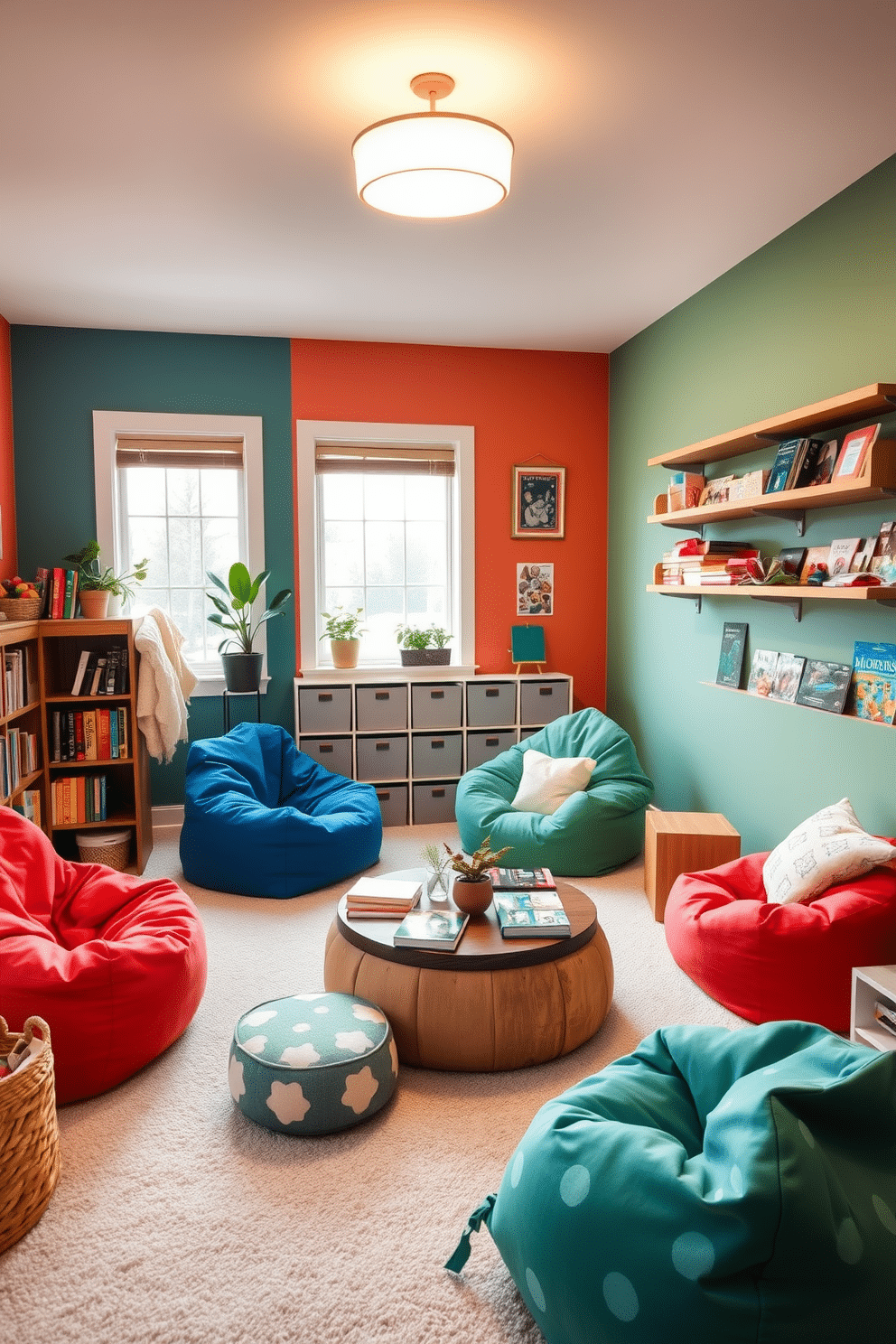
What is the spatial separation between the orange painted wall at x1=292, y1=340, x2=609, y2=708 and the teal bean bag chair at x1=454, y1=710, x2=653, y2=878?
37.3 inches

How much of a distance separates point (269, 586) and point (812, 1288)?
14.1 feet

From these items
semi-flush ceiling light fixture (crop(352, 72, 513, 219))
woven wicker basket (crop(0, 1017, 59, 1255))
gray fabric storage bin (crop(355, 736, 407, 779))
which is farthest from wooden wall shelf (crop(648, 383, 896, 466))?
woven wicker basket (crop(0, 1017, 59, 1255))

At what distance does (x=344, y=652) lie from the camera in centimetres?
512

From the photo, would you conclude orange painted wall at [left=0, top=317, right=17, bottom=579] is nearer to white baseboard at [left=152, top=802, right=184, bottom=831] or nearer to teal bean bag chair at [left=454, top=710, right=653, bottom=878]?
white baseboard at [left=152, top=802, right=184, bottom=831]

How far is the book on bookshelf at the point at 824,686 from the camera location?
3125mm

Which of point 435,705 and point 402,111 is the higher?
point 402,111

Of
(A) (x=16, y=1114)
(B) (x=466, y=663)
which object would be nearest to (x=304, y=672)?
(B) (x=466, y=663)

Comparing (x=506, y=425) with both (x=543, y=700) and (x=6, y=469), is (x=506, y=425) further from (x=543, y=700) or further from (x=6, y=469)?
(x=6, y=469)

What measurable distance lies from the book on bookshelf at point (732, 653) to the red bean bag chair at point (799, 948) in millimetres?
1319

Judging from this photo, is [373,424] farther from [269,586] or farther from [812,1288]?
[812,1288]

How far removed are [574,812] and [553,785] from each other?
1.06 ft

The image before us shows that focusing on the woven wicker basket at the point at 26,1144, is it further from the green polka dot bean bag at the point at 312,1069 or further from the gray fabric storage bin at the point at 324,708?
the gray fabric storage bin at the point at 324,708

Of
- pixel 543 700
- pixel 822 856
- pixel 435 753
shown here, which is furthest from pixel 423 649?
pixel 822 856

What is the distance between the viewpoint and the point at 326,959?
2.72 m
